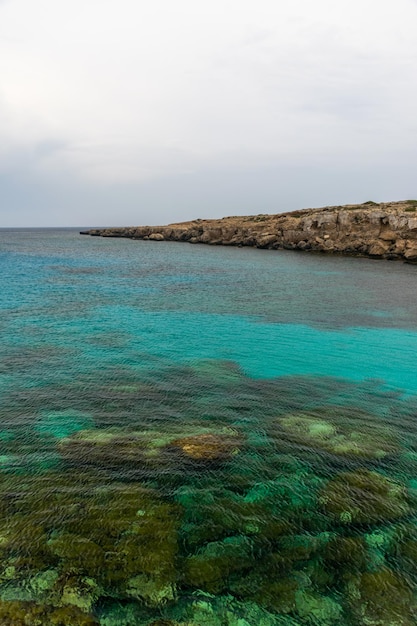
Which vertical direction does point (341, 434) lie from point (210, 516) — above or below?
above

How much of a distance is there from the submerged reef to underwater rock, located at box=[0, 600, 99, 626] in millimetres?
28

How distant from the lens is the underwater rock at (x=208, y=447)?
51.0 ft

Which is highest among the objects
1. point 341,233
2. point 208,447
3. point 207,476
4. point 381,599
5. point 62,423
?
point 341,233

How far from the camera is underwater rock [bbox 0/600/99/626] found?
30.0 ft

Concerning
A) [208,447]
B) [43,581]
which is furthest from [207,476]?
[43,581]

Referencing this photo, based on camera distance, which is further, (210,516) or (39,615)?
(210,516)

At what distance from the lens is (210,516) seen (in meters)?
12.6

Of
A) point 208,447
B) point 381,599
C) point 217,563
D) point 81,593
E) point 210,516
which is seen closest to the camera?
point 81,593

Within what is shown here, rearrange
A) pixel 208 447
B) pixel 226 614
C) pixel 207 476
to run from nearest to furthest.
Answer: pixel 226 614
pixel 207 476
pixel 208 447

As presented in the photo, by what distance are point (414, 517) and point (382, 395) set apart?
9.70m

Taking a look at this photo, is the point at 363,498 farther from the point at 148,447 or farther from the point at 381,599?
the point at 148,447

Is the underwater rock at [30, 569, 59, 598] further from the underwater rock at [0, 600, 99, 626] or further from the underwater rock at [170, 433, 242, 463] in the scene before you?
the underwater rock at [170, 433, 242, 463]

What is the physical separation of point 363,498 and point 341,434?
4.14 meters

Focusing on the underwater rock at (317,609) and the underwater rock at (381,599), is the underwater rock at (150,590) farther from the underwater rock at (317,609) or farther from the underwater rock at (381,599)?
the underwater rock at (381,599)
